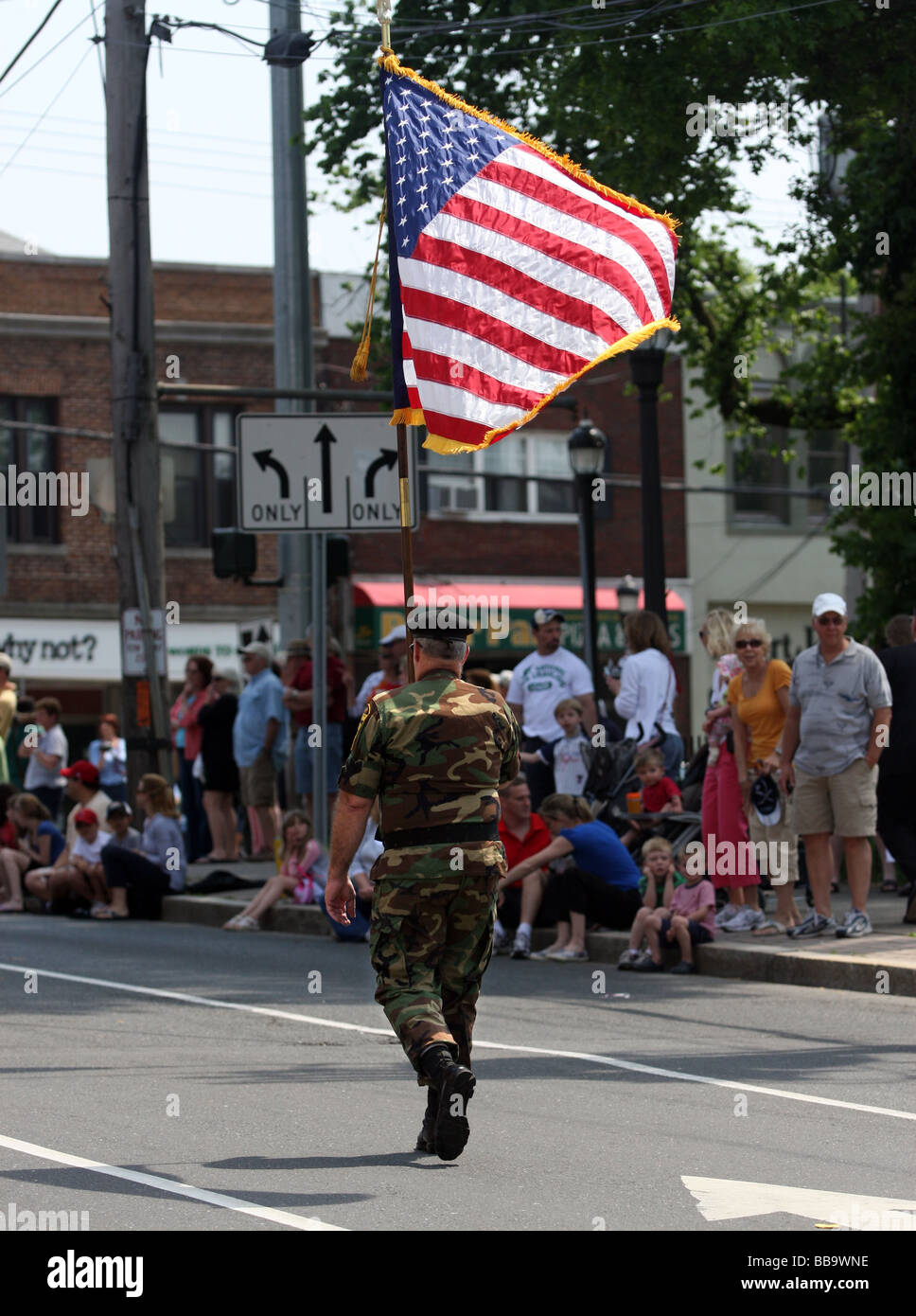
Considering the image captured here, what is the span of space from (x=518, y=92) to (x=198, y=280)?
16368mm

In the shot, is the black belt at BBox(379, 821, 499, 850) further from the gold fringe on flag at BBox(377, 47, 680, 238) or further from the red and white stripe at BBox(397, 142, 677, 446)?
the gold fringe on flag at BBox(377, 47, 680, 238)

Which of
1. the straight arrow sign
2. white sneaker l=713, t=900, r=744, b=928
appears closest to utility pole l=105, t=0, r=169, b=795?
the straight arrow sign

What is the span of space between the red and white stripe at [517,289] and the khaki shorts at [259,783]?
9.80m

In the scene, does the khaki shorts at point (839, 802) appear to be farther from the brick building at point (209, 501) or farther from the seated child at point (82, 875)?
the brick building at point (209, 501)

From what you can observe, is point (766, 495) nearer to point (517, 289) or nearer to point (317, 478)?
point (317, 478)

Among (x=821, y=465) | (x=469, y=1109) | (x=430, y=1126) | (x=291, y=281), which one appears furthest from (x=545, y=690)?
(x=821, y=465)

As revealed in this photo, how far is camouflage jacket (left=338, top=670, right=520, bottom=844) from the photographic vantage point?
23.2ft

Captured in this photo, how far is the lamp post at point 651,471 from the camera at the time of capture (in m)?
18.3

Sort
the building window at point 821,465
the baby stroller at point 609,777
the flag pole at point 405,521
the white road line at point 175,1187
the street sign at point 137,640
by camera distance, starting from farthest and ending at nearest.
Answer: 1. the building window at point 821,465
2. the street sign at point 137,640
3. the baby stroller at point 609,777
4. the flag pole at point 405,521
5. the white road line at point 175,1187

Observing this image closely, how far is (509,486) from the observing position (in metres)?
35.9

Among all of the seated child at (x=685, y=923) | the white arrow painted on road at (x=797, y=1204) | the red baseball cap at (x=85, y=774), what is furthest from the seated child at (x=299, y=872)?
the white arrow painted on road at (x=797, y=1204)

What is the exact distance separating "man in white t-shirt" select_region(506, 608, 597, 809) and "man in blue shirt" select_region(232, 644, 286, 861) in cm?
361

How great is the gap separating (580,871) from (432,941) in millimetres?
6114

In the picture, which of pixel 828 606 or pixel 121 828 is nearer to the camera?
pixel 828 606
